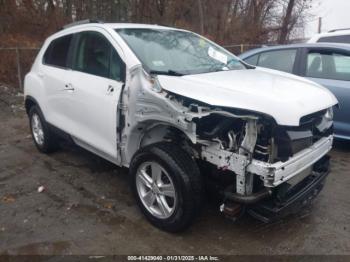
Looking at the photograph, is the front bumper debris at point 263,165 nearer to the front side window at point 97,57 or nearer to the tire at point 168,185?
the tire at point 168,185

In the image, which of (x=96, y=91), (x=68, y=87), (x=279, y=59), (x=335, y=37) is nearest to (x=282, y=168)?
(x=96, y=91)

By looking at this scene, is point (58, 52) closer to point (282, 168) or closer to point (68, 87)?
point (68, 87)

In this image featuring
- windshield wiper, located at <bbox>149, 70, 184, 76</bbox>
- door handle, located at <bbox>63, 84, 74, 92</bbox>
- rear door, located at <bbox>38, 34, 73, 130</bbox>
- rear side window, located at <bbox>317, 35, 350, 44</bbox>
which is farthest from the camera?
rear side window, located at <bbox>317, 35, 350, 44</bbox>

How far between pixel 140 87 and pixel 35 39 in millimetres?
11276

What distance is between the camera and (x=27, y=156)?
5.58 m

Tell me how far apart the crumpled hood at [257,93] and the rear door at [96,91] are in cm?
65

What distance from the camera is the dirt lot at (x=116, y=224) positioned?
323cm

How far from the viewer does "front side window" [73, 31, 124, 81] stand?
150 inches

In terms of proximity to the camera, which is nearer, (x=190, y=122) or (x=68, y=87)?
(x=190, y=122)

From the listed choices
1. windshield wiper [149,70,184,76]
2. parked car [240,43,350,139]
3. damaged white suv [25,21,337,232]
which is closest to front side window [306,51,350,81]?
parked car [240,43,350,139]

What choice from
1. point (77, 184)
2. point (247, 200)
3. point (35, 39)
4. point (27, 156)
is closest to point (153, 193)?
point (247, 200)

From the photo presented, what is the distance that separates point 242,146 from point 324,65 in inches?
136

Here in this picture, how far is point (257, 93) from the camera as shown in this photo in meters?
2.96

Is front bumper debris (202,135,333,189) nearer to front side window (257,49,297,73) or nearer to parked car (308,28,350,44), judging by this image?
front side window (257,49,297,73)
